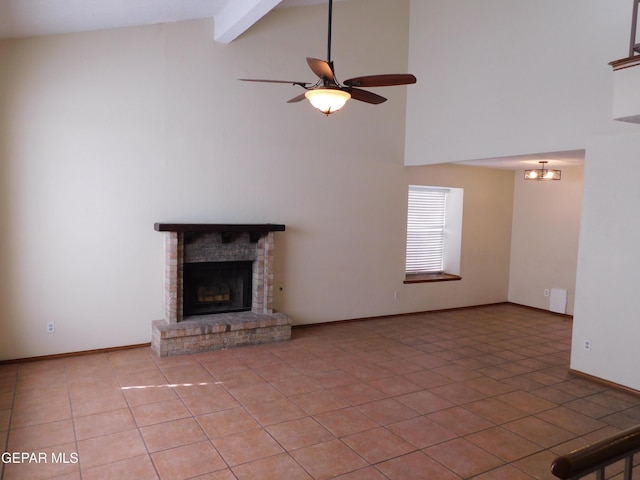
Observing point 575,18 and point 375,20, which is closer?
point 575,18

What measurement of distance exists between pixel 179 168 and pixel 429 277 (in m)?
4.22

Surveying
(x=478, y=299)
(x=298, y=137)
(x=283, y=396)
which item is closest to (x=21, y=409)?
(x=283, y=396)

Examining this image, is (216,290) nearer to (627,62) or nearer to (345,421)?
(345,421)

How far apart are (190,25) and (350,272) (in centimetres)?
357

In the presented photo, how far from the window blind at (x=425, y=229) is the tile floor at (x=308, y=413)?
2.18 metres

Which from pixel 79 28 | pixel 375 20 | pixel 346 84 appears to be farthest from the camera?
pixel 375 20

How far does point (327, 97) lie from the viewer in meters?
3.09

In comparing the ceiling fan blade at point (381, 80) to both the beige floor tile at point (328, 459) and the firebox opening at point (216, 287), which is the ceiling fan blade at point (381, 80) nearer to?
the beige floor tile at point (328, 459)

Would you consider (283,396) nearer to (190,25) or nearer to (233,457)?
(233,457)

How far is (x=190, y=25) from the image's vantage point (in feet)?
16.6

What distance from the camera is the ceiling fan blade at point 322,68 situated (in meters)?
2.79

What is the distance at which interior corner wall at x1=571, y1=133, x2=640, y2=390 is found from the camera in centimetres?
414

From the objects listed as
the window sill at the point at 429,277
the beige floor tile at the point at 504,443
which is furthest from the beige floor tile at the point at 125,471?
the window sill at the point at 429,277

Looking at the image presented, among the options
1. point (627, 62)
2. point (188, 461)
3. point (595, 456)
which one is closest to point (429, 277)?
point (627, 62)
